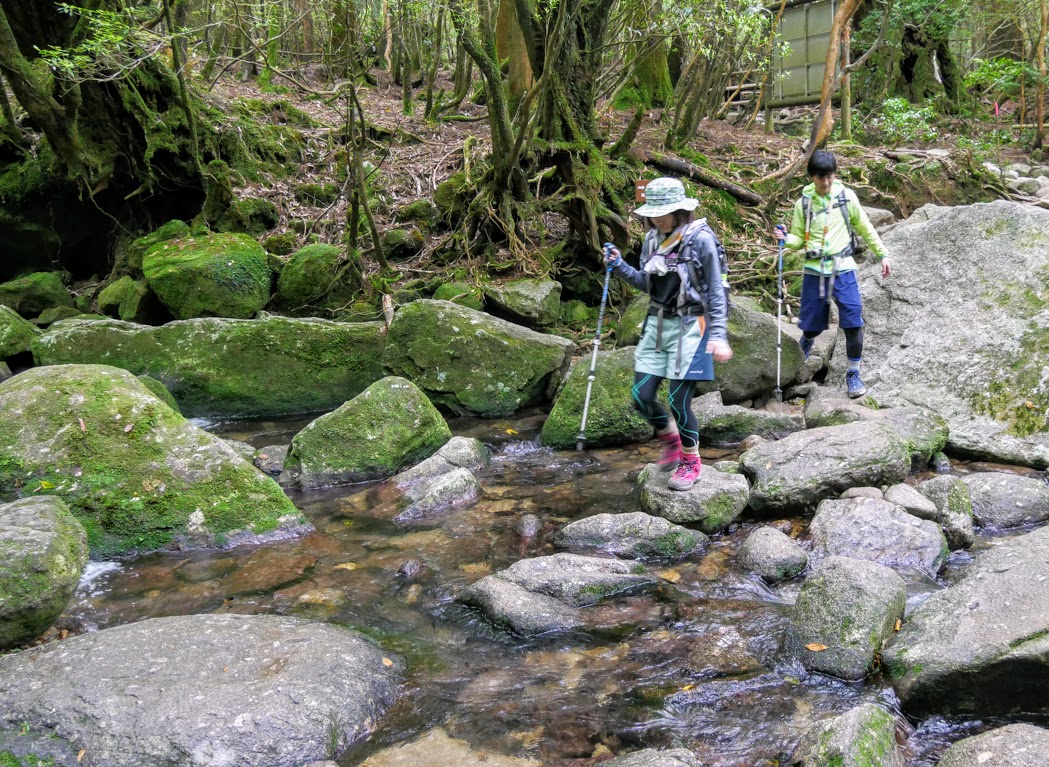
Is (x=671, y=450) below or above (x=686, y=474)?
above

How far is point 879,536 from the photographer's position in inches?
191

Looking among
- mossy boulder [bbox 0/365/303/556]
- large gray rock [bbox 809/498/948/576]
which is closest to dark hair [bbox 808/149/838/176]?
large gray rock [bbox 809/498/948/576]

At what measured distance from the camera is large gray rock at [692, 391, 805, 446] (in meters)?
7.17

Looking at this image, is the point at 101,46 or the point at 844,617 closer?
the point at 844,617

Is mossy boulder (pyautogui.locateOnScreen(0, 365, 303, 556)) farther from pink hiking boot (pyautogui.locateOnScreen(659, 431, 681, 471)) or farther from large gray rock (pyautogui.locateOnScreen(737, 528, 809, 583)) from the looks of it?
large gray rock (pyautogui.locateOnScreen(737, 528, 809, 583))

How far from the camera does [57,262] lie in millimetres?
13594

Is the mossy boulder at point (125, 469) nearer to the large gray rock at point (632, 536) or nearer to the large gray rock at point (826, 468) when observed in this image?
the large gray rock at point (632, 536)

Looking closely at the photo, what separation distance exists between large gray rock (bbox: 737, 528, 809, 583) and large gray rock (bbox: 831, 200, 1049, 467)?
2549 millimetres

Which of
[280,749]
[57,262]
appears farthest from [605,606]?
[57,262]

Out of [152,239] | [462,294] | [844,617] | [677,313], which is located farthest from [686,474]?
[152,239]

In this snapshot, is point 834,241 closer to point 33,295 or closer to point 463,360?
point 463,360

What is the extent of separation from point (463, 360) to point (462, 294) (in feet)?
7.07

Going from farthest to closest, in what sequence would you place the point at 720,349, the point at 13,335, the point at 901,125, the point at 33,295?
the point at 901,125 → the point at 33,295 → the point at 13,335 → the point at 720,349

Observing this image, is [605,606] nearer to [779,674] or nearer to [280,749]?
[779,674]
